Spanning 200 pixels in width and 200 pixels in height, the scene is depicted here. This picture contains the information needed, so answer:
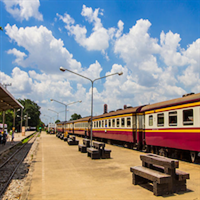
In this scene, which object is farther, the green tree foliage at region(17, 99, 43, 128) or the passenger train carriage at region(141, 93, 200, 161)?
the green tree foliage at region(17, 99, 43, 128)

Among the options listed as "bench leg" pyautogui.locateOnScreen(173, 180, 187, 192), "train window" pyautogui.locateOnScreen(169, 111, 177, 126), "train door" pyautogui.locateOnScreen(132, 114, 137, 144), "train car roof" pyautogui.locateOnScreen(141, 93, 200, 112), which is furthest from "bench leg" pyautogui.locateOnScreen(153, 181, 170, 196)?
"train door" pyautogui.locateOnScreen(132, 114, 137, 144)

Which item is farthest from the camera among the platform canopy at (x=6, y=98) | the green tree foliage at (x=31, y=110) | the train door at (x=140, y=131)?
the green tree foliage at (x=31, y=110)

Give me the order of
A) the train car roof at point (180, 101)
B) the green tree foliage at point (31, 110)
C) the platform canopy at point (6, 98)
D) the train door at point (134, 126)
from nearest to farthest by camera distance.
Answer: the train car roof at point (180, 101), the platform canopy at point (6, 98), the train door at point (134, 126), the green tree foliage at point (31, 110)

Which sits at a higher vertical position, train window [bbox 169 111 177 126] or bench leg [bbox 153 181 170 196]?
train window [bbox 169 111 177 126]

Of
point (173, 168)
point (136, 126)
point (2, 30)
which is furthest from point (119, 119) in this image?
point (173, 168)

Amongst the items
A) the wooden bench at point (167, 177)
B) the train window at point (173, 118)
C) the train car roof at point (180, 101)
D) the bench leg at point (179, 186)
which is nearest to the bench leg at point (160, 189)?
the wooden bench at point (167, 177)

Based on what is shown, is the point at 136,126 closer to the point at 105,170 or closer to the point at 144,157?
the point at 105,170

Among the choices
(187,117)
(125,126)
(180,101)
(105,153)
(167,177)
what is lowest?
(105,153)

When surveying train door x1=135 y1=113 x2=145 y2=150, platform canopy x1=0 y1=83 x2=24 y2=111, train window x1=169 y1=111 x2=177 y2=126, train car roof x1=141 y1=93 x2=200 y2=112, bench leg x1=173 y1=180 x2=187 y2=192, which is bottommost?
bench leg x1=173 y1=180 x2=187 y2=192

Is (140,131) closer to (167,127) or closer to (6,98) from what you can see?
(167,127)

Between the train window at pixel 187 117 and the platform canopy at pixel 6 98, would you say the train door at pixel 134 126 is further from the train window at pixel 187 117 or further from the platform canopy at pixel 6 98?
the platform canopy at pixel 6 98

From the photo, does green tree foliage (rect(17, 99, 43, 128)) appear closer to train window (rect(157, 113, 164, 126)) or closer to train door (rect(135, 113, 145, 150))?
train door (rect(135, 113, 145, 150))

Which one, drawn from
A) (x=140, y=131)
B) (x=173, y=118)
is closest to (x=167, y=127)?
(x=173, y=118)

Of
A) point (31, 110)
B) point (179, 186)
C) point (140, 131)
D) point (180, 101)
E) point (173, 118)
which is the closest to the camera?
point (179, 186)
